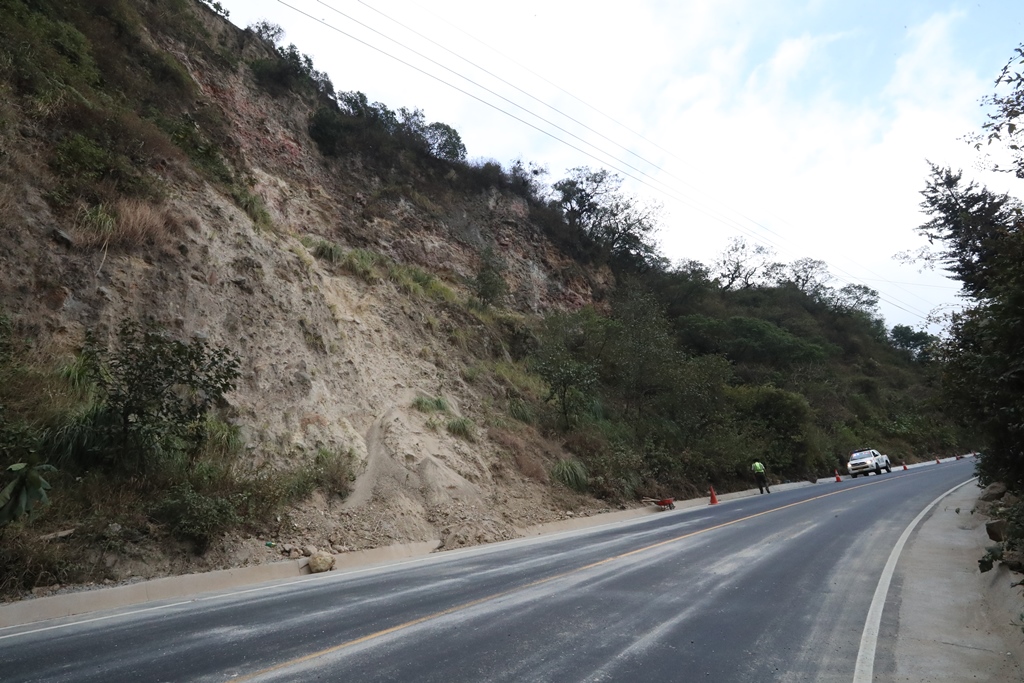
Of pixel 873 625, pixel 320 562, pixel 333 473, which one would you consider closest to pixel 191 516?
pixel 320 562

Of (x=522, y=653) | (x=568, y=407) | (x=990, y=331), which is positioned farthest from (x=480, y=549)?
(x=568, y=407)

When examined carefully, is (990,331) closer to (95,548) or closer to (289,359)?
(95,548)

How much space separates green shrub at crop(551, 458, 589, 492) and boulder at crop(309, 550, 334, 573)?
10097 millimetres

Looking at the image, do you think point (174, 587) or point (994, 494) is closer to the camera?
point (174, 587)

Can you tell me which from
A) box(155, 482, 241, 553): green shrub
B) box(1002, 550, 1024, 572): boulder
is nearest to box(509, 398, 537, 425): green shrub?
box(155, 482, 241, 553): green shrub

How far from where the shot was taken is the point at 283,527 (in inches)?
449

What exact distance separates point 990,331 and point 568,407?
54.7ft

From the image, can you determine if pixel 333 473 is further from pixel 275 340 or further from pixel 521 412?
pixel 521 412

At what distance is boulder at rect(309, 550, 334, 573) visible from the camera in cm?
1057

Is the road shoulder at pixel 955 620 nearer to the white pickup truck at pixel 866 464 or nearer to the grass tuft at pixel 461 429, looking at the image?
the grass tuft at pixel 461 429

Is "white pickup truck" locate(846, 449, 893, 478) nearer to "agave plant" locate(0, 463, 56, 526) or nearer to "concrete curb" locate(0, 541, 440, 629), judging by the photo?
"concrete curb" locate(0, 541, 440, 629)

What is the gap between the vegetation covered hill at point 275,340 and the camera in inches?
401

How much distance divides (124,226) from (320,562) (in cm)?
938

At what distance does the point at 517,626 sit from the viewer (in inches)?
235
